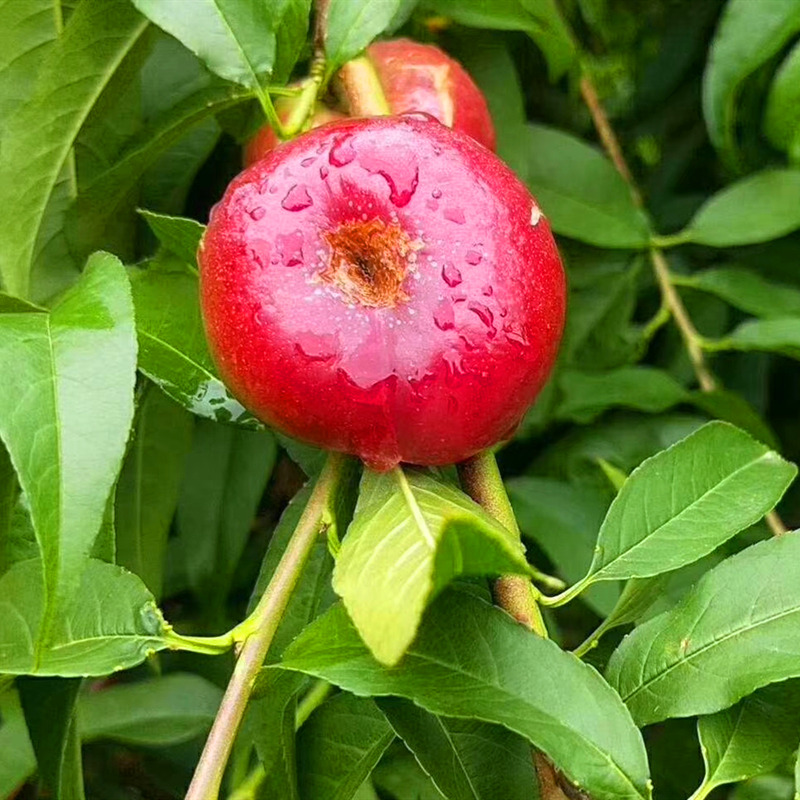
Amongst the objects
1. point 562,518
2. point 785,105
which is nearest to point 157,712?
point 562,518

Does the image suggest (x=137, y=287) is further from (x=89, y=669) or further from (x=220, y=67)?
(x=89, y=669)

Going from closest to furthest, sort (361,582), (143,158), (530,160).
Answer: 1. (361,582)
2. (143,158)
3. (530,160)

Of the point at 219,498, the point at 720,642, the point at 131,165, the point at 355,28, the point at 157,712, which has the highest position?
the point at 355,28

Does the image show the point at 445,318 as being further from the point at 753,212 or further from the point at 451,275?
the point at 753,212

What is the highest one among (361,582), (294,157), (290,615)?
(294,157)

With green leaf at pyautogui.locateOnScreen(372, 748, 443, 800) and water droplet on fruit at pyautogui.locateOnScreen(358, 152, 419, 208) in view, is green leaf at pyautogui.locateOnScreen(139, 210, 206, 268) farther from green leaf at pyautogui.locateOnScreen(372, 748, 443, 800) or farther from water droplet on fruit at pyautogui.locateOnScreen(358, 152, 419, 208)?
green leaf at pyautogui.locateOnScreen(372, 748, 443, 800)

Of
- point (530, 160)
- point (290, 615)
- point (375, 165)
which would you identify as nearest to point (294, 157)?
point (375, 165)
